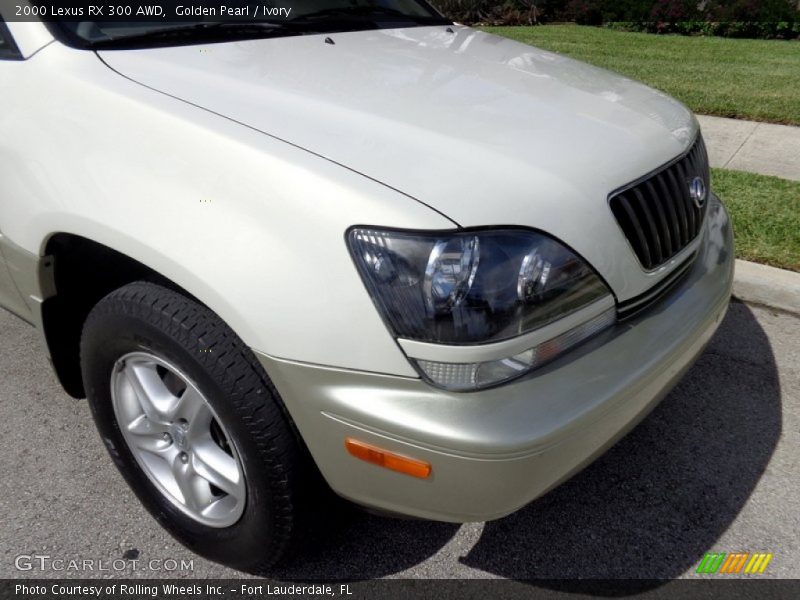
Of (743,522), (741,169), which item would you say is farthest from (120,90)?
(741,169)

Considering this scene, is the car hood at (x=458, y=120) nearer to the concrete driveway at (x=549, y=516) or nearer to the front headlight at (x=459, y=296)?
the front headlight at (x=459, y=296)

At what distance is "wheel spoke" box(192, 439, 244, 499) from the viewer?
203 centimetres

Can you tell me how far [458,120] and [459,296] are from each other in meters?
0.61

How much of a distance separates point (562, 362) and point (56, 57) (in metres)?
1.69

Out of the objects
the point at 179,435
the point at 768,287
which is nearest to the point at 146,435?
the point at 179,435

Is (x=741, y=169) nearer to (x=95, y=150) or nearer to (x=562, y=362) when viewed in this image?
(x=562, y=362)

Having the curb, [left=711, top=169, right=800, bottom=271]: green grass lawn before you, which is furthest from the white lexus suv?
[left=711, top=169, right=800, bottom=271]: green grass lawn

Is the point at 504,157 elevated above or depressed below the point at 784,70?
above

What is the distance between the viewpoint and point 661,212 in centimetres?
208

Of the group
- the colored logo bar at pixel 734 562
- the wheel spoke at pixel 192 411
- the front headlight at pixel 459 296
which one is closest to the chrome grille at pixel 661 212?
the front headlight at pixel 459 296

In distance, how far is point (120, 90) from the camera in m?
2.03

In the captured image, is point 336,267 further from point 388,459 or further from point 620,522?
point 620,522

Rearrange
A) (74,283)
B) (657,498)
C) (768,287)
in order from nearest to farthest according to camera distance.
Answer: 1. (74,283)
2. (657,498)
3. (768,287)

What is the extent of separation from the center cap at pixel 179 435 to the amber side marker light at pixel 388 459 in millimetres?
619
